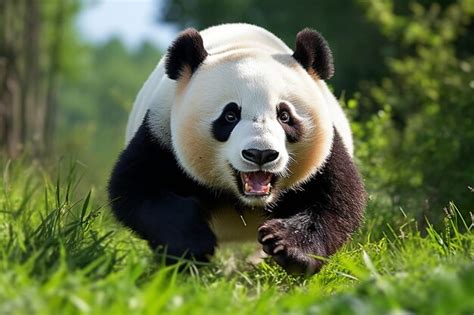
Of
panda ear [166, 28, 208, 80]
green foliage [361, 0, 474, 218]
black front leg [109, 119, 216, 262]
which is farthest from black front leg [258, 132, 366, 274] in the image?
panda ear [166, 28, 208, 80]

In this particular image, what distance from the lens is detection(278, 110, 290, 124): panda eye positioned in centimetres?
495

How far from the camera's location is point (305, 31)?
18.0 feet

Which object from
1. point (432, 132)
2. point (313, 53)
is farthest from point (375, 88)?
point (313, 53)

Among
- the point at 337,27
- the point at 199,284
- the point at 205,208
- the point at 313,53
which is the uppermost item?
the point at 313,53

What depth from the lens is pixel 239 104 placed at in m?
4.88

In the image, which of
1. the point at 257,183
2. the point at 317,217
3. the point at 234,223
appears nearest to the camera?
the point at 257,183

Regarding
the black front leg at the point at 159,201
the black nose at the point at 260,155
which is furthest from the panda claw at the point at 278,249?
the black nose at the point at 260,155

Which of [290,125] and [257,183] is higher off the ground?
[290,125]

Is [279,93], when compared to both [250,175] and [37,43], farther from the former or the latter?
[37,43]

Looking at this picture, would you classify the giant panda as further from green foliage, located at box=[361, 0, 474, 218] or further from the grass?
green foliage, located at box=[361, 0, 474, 218]

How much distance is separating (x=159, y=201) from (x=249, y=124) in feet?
2.22

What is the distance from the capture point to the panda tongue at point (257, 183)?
193 inches

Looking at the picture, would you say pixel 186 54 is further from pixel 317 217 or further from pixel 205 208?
pixel 317 217

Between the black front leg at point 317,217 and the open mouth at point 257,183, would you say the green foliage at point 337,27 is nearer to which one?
the black front leg at point 317,217
